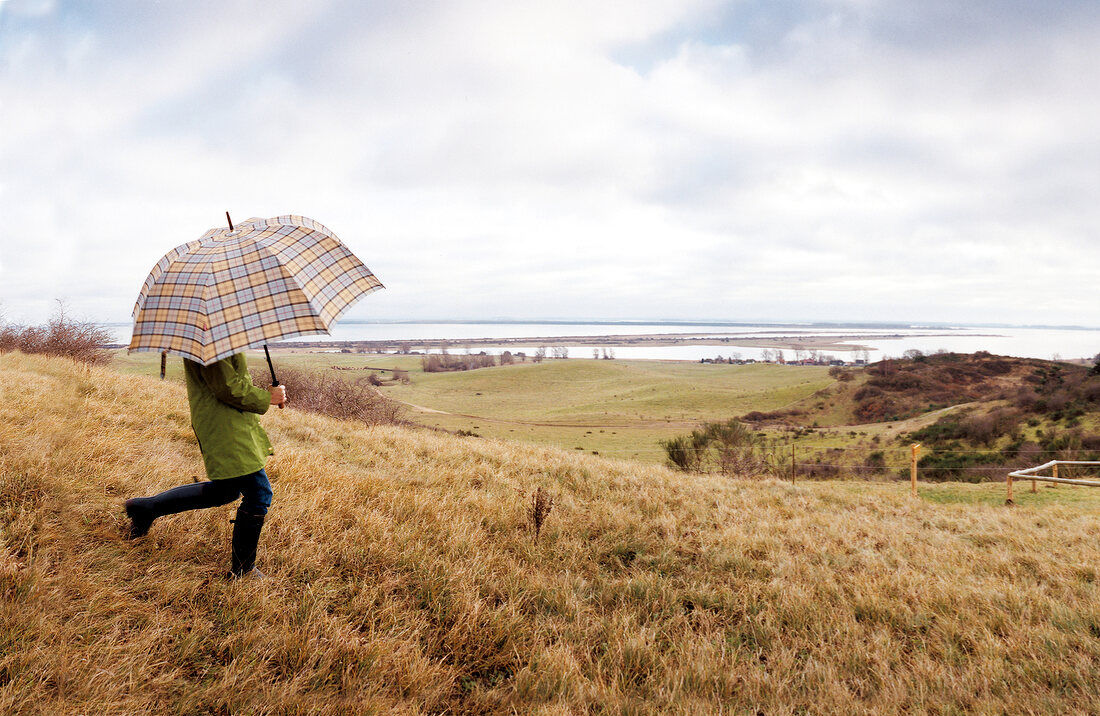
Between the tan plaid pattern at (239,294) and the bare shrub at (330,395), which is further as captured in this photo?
the bare shrub at (330,395)

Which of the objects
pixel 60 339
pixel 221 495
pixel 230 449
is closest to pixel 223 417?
pixel 230 449

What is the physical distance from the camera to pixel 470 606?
4.01 metres

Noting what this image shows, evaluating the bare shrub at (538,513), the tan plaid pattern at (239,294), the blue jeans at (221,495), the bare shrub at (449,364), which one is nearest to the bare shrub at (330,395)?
the bare shrub at (538,513)

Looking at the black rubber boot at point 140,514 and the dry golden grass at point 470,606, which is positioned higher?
the black rubber boot at point 140,514

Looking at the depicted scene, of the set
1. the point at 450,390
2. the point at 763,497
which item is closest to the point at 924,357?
the point at 450,390

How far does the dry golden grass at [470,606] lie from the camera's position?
3.02 metres

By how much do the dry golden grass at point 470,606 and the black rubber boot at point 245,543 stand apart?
145 mm

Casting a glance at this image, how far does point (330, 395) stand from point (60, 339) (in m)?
9.54

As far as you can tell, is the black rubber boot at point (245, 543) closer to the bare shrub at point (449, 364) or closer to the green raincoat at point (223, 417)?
the green raincoat at point (223, 417)

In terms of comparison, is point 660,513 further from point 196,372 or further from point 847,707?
point 196,372

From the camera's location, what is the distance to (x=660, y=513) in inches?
296

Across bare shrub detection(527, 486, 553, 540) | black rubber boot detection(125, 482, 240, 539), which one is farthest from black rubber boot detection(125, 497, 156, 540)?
bare shrub detection(527, 486, 553, 540)

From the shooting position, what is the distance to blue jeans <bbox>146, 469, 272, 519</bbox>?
3645mm

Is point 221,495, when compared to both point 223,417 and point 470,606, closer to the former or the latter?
point 223,417
